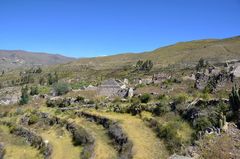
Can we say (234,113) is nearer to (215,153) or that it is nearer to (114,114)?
(215,153)

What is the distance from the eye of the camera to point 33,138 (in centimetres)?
2922

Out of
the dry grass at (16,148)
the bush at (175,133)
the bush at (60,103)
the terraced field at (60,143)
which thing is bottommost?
the dry grass at (16,148)

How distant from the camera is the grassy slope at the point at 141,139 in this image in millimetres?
19514

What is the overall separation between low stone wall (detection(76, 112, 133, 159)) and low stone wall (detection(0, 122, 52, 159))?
176 inches

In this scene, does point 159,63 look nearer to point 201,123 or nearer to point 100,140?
point 100,140

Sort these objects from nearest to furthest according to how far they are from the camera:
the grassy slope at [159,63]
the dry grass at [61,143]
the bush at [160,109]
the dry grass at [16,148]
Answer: the dry grass at [61,143]
the dry grass at [16,148]
the bush at [160,109]
the grassy slope at [159,63]

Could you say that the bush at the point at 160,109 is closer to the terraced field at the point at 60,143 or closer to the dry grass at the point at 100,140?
the dry grass at the point at 100,140

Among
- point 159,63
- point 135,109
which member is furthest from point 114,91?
point 159,63

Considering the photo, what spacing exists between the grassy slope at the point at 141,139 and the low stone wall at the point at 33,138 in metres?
5.48

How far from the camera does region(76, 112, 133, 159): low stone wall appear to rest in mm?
20580

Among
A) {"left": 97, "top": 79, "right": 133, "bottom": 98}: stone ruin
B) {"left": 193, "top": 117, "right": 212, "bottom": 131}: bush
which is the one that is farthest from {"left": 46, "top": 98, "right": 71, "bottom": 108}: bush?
{"left": 193, "top": 117, "right": 212, "bottom": 131}: bush

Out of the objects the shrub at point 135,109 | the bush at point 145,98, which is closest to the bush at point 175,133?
the shrub at point 135,109

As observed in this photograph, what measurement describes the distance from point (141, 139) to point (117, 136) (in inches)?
90.5

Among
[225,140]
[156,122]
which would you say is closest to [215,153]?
[225,140]
